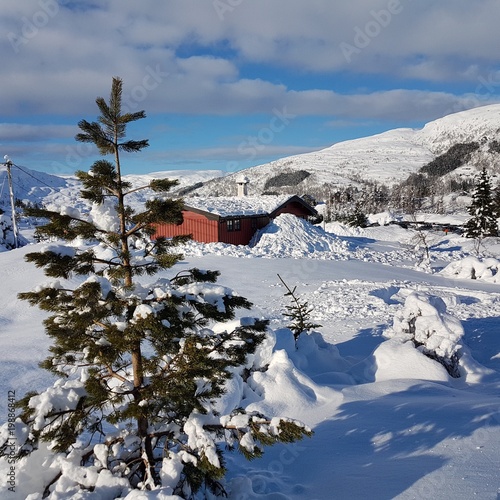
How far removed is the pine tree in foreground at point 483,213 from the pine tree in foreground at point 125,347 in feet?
128

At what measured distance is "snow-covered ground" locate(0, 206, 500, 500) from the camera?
499 cm

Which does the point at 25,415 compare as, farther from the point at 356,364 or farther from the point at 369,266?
the point at 369,266

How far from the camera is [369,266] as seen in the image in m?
24.0

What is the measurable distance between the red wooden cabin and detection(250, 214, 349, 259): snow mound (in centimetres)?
88

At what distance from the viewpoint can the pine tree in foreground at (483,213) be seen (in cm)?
3753

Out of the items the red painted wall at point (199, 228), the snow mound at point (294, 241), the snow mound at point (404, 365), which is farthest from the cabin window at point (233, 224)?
the snow mound at point (404, 365)

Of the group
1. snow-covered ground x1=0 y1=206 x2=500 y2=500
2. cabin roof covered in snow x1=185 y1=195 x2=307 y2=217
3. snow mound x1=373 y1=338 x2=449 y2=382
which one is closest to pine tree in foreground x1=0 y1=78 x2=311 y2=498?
snow-covered ground x1=0 y1=206 x2=500 y2=500

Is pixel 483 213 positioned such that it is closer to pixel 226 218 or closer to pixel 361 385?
pixel 226 218

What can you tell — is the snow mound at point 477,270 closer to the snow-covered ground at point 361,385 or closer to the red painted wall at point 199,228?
the snow-covered ground at point 361,385

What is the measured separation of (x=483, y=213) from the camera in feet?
123

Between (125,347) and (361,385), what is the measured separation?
6.33m

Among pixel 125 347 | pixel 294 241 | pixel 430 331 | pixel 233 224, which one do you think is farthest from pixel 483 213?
pixel 125 347

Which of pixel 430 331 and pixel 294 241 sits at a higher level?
pixel 294 241

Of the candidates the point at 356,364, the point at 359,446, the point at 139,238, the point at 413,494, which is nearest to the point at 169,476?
the point at 139,238
